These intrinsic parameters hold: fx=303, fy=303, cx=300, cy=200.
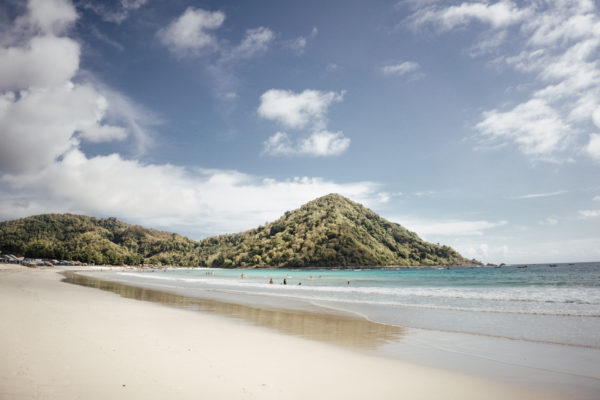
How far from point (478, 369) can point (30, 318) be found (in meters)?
15.9

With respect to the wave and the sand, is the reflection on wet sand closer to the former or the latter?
the sand

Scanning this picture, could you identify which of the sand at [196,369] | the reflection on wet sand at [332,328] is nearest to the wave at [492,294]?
the reflection on wet sand at [332,328]

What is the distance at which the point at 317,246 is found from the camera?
7259 inches

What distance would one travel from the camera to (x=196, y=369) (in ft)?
23.4

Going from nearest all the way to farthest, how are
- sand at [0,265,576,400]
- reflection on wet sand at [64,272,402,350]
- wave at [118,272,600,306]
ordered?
sand at [0,265,576,400] → reflection on wet sand at [64,272,402,350] → wave at [118,272,600,306]

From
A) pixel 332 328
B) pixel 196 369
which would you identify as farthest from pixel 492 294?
pixel 196 369

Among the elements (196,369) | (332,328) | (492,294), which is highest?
(196,369)

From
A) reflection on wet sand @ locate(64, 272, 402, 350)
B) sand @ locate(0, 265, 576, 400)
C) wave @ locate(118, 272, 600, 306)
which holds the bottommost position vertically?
wave @ locate(118, 272, 600, 306)

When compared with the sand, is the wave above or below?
below

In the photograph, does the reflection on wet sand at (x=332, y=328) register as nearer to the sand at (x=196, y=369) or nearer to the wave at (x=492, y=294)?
the sand at (x=196, y=369)

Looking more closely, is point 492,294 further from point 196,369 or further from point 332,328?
point 196,369

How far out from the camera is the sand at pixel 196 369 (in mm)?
5758

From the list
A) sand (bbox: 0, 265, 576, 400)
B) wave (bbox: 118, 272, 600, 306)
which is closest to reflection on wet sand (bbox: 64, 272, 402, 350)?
sand (bbox: 0, 265, 576, 400)

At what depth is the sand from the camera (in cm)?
576
